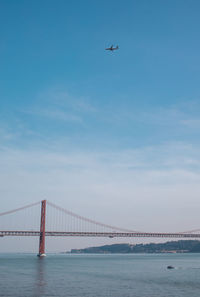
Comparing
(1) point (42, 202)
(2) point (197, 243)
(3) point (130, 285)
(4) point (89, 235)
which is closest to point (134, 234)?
(4) point (89, 235)

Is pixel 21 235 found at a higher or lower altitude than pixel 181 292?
higher

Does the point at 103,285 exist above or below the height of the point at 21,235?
below

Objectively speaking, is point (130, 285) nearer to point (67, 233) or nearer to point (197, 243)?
point (67, 233)

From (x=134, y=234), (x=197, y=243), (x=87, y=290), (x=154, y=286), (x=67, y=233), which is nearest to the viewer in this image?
(x=87, y=290)

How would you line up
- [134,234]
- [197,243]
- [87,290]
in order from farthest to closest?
[197,243], [134,234], [87,290]

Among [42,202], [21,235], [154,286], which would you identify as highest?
[42,202]

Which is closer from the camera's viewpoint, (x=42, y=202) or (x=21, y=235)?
(x=21, y=235)

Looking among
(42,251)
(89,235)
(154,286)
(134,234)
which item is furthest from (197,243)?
(154,286)

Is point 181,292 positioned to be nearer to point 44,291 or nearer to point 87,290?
point 87,290

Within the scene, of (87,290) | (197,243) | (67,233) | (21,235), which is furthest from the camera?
(197,243)
